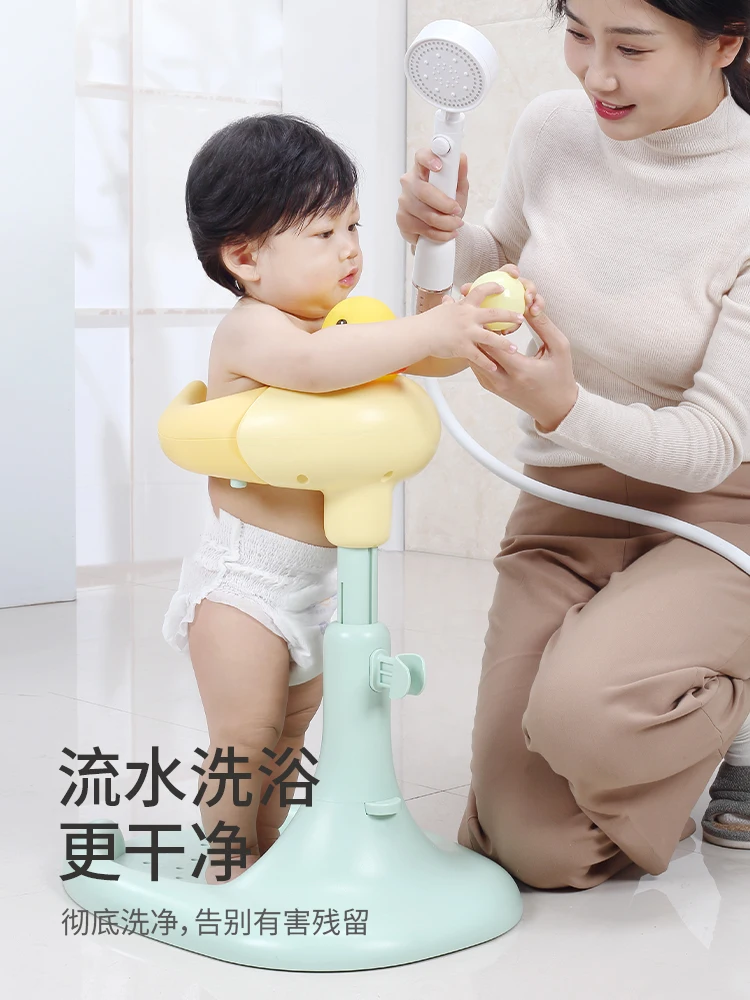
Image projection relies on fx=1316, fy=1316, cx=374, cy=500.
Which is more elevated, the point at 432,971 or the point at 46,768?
the point at 432,971

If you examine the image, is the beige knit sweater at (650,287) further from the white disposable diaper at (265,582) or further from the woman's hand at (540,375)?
the white disposable diaper at (265,582)

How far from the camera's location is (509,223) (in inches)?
59.1

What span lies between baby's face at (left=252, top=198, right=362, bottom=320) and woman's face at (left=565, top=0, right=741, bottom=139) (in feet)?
0.84

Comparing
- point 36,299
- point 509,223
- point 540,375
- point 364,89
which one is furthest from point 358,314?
point 364,89

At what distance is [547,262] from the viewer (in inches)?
54.0

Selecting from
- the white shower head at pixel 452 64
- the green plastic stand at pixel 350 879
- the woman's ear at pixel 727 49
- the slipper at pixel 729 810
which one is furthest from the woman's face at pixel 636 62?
the slipper at pixel 729 810

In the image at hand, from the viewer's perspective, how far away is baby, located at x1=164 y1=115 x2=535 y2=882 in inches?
46.0

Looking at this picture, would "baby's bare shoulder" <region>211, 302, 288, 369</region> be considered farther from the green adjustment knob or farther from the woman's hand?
the green adjustment knob

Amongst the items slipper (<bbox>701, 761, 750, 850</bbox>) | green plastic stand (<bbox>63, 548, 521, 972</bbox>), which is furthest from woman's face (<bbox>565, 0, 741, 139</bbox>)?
slipper (<bbox>701, 761, 750, 850</bbox>)

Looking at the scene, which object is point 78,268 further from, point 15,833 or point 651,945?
point 651,945

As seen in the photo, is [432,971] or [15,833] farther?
[15,833]

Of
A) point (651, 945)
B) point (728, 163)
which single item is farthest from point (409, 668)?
point (728, 163)

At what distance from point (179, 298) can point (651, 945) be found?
2.20 metres

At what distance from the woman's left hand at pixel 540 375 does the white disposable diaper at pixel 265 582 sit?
225mm
